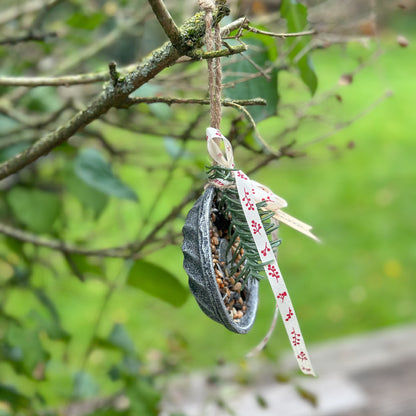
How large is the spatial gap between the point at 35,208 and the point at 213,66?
1015 mm

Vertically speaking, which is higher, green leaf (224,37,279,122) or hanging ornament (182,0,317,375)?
green leaf (224,37,279,122)

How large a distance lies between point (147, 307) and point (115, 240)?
2.46ft

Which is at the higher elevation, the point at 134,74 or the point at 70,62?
the point at 70,62

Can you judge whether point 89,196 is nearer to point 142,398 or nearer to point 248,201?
point 142,398

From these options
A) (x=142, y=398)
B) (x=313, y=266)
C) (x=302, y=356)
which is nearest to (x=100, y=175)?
(x=142, y=398)

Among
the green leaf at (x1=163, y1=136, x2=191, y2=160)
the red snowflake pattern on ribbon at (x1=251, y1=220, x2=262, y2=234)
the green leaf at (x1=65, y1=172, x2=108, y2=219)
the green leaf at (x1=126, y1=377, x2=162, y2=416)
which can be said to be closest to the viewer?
the red snowflake pattern on ribbon at (x1=251, y1=220, x2=262, y2=234)

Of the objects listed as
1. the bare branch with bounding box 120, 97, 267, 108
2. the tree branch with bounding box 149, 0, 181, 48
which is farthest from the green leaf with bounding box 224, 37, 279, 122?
the tree branch with bounding box 149, 0, 181, 48

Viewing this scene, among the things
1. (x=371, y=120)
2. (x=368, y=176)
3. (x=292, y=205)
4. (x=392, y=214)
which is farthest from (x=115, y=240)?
(x=371, y=120)

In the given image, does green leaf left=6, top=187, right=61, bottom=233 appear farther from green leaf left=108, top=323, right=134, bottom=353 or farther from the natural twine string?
the natural twine string

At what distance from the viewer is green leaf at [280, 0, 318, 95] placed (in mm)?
1071

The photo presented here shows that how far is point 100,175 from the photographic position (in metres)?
1.52

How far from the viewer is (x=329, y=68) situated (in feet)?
31.6

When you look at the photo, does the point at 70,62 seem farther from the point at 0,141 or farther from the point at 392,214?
the point at 392,214

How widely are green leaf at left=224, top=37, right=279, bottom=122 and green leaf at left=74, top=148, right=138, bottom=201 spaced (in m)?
0.50
